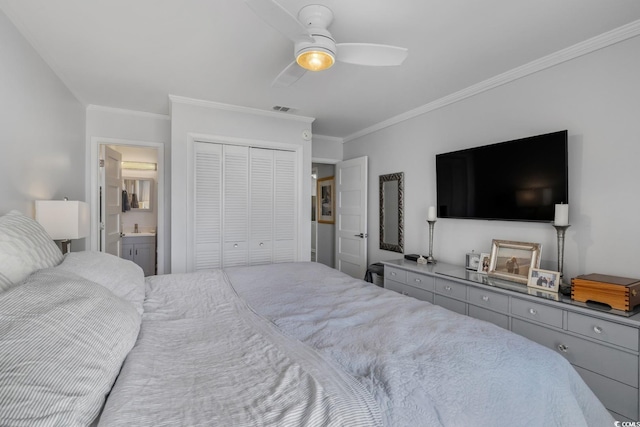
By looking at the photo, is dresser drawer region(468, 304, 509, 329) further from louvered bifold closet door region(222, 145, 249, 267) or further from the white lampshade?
the white lampshade

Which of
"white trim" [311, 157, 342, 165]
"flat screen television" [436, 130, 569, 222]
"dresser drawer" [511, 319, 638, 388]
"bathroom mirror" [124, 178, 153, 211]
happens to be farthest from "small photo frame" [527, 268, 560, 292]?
"bathroom mirror" [124, 178, 153, 211]

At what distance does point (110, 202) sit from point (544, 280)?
4.69 meters

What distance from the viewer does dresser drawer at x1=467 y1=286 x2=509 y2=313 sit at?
2234 millimetres

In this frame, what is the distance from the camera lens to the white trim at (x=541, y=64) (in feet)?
6.52

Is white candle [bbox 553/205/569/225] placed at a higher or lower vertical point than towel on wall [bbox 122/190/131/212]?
lower

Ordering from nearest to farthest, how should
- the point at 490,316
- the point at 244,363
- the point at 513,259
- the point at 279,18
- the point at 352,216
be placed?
the point at 244,363 → the point at 279,18 → the point at 490,316 → the point at 513,259 → the point at 352,216

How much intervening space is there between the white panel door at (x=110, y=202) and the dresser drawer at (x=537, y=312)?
14.0 feet

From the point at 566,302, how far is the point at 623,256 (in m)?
0.56

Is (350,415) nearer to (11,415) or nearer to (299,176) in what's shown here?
(11,415)

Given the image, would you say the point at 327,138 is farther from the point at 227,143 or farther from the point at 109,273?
the point at 109,273

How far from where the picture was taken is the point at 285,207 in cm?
384

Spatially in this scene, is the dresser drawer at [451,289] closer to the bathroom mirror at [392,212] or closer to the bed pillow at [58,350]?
the bathroom mirror at [392,212]

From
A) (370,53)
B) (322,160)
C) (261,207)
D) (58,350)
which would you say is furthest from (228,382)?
(322,160)

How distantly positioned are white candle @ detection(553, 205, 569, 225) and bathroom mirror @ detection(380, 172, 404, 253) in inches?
70.1
